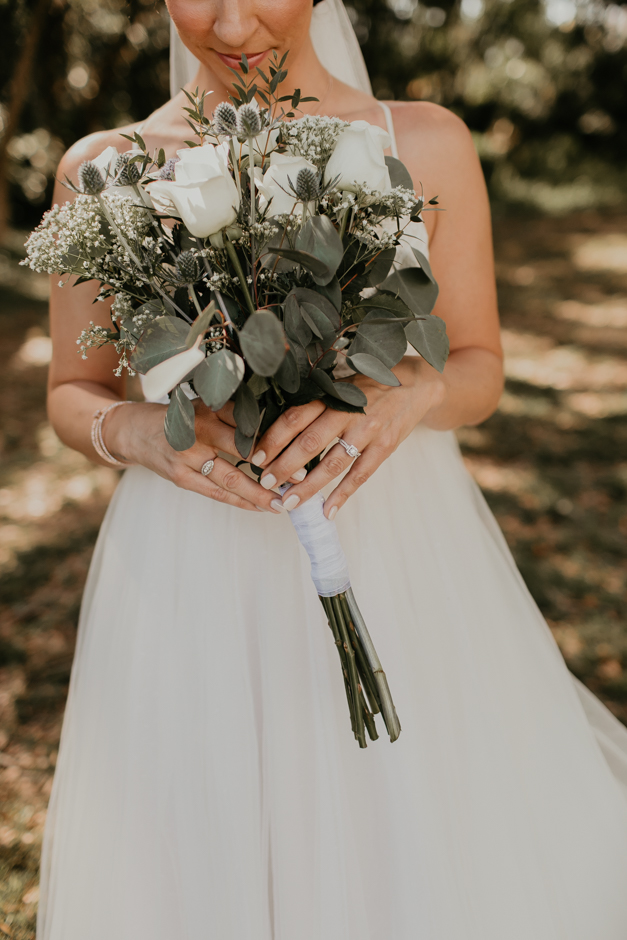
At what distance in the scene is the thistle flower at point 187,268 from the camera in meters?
1.16

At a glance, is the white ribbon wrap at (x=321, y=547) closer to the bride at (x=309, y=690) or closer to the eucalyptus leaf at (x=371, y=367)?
the bride at (x=309, y=690)

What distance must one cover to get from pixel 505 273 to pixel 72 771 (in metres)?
10.7

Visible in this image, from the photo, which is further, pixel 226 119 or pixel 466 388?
pixel 466 388

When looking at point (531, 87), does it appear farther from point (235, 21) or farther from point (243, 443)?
point (243, 443)

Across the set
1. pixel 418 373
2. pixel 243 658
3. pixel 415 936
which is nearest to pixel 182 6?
pixel 418 373

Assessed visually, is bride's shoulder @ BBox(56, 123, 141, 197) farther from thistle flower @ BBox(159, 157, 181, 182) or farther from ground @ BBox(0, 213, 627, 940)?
ground @ BBox(0, 213, 627, 940)

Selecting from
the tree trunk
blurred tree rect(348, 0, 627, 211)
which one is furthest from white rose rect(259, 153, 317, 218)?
blurred tree rect(348, 0, 627, 211)

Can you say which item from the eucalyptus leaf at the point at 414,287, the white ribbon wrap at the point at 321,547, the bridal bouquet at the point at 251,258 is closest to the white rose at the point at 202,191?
the bridal bouquet at the point at 251,258

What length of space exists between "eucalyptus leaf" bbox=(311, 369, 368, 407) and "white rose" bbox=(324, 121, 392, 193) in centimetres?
32

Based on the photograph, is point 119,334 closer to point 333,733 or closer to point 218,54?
point 218,54

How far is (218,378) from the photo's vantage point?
3.59 feet

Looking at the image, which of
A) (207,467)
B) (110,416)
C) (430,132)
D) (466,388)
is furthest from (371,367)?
(430,132)

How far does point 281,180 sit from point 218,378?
36 cm

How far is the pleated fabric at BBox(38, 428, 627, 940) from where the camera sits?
1.62 meters
